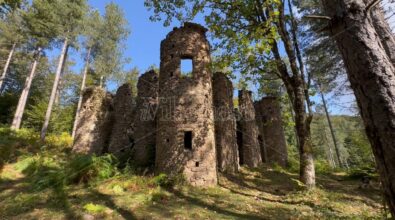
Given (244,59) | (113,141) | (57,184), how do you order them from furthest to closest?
(113,141)
(244,59)
(57,184)

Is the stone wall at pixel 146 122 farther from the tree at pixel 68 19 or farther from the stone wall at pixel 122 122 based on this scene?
the tree at pixel 68 19

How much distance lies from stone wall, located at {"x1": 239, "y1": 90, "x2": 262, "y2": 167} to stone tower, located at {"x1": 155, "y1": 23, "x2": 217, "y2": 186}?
5.49 m

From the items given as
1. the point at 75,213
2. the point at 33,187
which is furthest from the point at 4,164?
the point at 75,213

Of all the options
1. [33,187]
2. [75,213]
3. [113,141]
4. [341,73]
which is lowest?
[75,213]

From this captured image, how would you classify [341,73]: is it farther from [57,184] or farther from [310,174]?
[57,184]

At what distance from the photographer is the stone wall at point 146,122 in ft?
45.2

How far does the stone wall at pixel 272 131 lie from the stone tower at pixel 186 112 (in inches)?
350

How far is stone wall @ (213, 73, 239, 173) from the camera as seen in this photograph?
13.9 metres

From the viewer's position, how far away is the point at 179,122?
12.0 meters

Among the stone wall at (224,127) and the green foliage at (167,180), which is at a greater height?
the stone wall at (224,127)

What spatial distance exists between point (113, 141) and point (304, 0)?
54.9 feet

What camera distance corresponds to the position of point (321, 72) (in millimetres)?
18984

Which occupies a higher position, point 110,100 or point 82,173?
point 110,100

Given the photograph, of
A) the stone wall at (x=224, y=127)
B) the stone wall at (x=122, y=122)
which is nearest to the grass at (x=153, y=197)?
the stone wall at (x=224, y=127)
